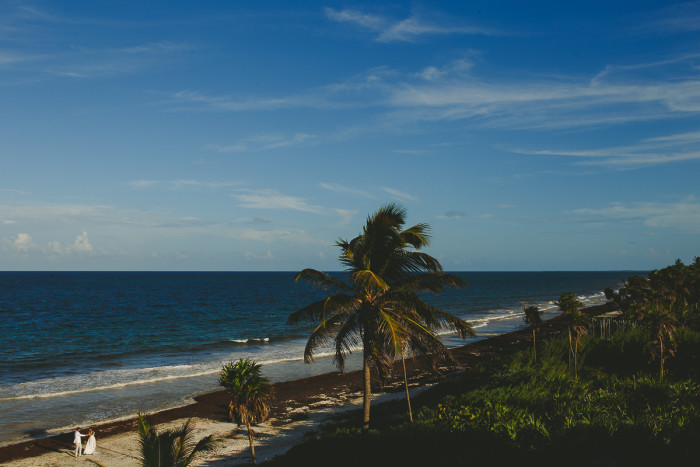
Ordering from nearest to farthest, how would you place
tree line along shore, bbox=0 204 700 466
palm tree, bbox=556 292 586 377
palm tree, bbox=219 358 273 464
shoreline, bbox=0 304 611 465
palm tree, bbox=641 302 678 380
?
tree line along shore, bbox=0 204 700 466 → palm tree, bbox=219 358 273 464 → shoreline, bbox=0 304 611 465 → palm tree, bbox=641 302 678 380 → palm tree, bbox=556 292 586 377

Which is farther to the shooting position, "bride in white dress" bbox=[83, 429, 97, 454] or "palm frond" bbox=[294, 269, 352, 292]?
"bride in white dress" bbox=[83, 429, 97, 454]

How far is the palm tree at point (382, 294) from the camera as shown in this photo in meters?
15.3

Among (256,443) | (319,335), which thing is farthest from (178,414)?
(319,335)

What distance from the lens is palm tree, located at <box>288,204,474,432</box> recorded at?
15.3 meters

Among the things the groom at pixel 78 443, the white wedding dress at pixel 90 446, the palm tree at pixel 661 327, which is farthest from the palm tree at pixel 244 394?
the palm tree at pixel 661 327

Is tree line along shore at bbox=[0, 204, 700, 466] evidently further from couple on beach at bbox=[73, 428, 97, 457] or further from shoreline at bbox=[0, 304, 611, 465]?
couple on beach at bbox=[73, 428, 97, 457]

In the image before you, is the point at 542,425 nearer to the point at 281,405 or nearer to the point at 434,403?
the point at 434,403

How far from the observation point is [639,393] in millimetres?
18375

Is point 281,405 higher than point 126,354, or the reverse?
point 126,354

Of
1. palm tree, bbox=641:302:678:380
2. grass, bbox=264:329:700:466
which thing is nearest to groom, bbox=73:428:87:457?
grass, bbox=264:329:700:466

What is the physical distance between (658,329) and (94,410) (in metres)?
29.6

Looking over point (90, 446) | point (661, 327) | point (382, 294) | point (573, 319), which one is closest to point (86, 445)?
point (90, 446)

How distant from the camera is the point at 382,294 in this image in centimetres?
1588

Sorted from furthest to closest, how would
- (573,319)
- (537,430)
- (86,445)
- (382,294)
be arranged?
1. (573,319)
2. (86,445)
3. (382,294)
4. (537,430)
